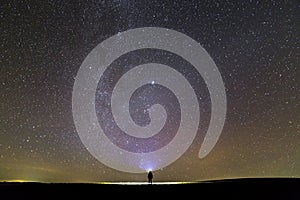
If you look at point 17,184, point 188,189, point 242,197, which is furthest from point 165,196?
point 17,184

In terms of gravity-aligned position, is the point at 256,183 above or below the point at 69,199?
above

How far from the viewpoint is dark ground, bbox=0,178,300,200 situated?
800 cm

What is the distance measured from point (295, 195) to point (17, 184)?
5738 mm

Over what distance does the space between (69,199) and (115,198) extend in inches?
37.3

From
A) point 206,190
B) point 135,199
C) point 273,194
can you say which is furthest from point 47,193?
point 273,194

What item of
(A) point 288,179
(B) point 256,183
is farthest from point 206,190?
(A) point 288,179

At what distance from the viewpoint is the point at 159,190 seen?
26.1 ft

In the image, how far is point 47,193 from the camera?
8133 millimetres

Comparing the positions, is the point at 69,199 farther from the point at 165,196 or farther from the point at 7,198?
the point at 165,196

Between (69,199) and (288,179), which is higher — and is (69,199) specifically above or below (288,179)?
below

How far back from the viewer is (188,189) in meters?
8.02

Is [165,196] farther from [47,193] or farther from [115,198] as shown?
[47,193]

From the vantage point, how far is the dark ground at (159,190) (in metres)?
8.00

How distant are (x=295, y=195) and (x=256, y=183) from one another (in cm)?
82
